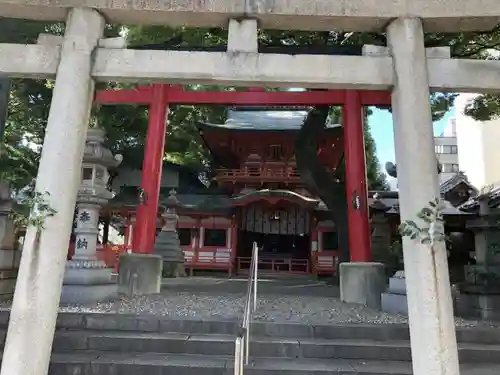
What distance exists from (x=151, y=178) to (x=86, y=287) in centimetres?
244

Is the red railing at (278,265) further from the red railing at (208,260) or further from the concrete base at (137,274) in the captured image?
the concrete base at (137,274)

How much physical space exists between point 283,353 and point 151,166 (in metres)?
4.68

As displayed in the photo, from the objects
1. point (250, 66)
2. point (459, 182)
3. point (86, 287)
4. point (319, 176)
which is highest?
point (459, 182)

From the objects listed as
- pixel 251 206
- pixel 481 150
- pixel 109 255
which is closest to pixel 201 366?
pixel 251 206

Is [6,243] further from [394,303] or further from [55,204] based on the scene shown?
[394,303]

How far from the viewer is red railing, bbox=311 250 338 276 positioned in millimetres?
16016

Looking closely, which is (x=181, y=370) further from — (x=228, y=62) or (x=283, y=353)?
Answer: (x=228, y=62)

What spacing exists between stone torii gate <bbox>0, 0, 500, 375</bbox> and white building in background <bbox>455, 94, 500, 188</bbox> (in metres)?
18.8

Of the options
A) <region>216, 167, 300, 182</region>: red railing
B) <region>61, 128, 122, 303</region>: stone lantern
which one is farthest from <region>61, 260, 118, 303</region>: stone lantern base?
<region>216, 167, 300, 182</region>: red railing

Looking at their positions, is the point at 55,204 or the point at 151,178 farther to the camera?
the point at 151,178

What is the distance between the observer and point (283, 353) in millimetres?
4668

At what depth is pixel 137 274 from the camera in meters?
7.55

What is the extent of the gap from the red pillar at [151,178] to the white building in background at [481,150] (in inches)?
679

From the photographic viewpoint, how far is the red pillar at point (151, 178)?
7863mm
